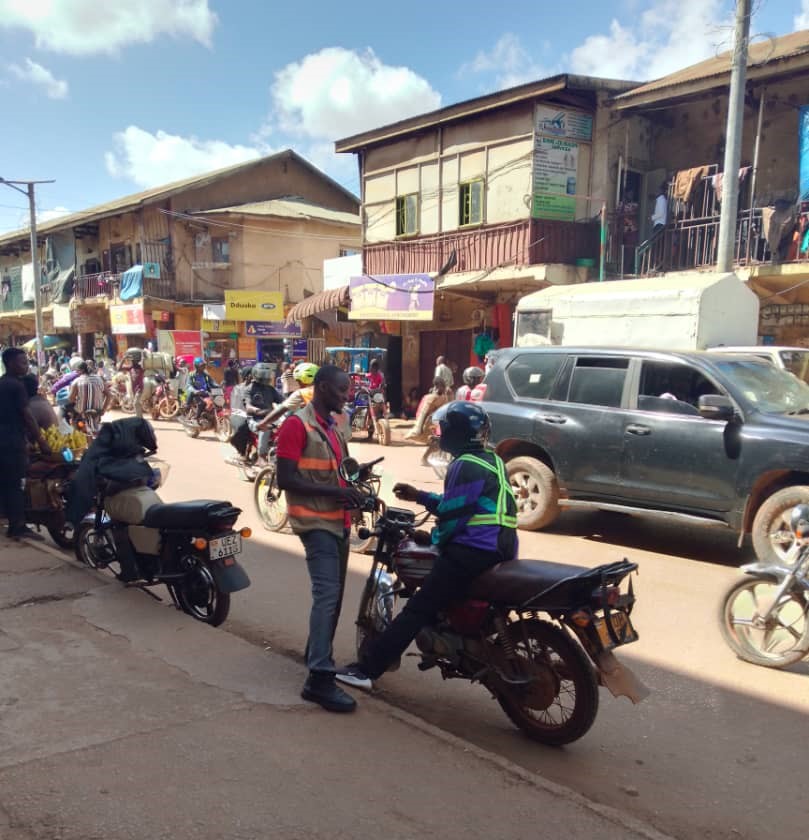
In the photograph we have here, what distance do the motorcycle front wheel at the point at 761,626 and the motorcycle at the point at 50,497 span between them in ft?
17.9

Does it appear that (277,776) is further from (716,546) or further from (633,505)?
(716,546)

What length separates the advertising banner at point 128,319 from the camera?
27531 millimetres

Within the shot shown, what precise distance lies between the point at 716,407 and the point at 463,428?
3673 mm

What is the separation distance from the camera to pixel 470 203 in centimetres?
1680

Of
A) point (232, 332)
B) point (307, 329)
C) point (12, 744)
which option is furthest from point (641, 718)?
point (232, 332)

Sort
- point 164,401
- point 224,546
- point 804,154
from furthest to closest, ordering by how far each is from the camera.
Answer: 1. point 164,401
2. point 804,154
3. point 224,546

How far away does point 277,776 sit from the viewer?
9.18 feet

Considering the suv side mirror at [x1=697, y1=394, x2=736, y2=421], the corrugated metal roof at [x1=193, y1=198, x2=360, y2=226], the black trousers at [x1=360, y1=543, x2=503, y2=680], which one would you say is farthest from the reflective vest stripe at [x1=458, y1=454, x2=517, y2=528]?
the corrugated metal roof at [x1=193, y1=198, x2=360, y2=226]

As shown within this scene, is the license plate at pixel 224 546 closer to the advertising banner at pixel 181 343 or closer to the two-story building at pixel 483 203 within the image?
the two-story building at pixel 483 203

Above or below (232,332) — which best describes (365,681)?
below

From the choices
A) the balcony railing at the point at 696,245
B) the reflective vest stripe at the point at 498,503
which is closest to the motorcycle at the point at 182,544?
the reflective vest stripe at the point at 498,503

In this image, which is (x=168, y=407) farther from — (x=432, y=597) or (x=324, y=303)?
(x=432, y=597)

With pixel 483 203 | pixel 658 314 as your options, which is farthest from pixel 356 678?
pixel 483 203

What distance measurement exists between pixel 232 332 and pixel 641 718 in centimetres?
2501
